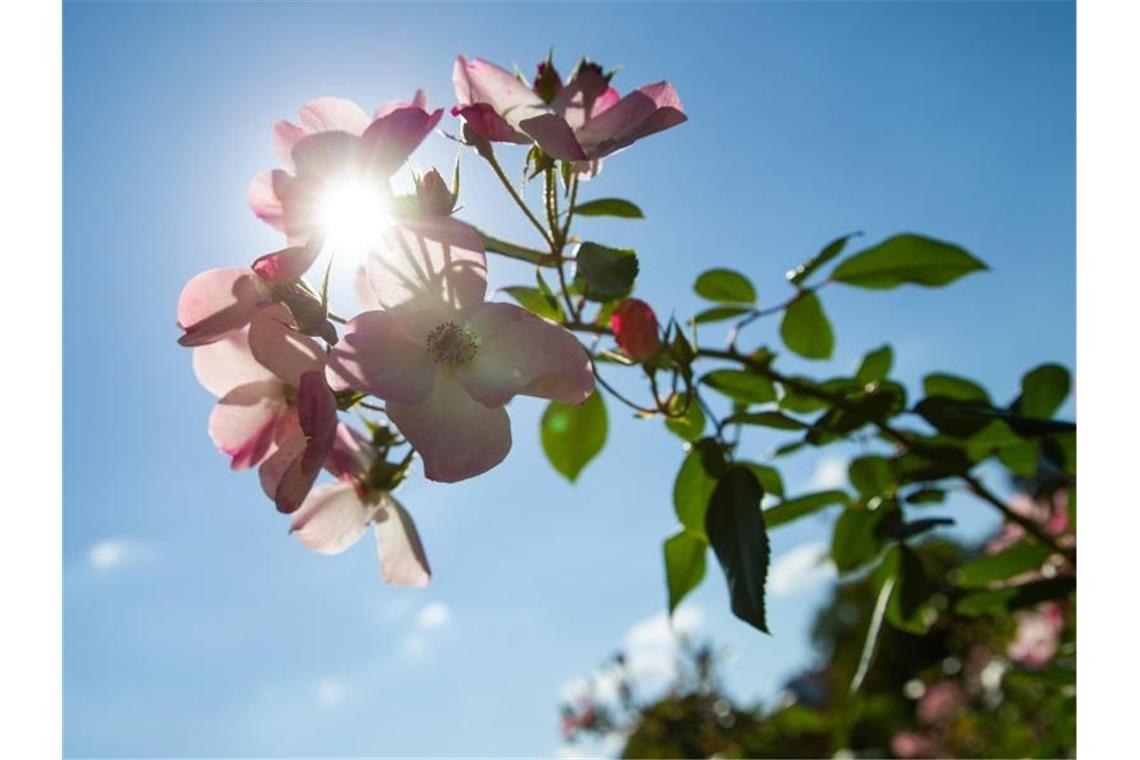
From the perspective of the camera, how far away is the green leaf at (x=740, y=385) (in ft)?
2.91

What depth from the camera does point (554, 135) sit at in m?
0.53

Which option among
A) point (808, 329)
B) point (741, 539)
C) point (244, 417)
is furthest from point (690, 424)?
point (244, 417)

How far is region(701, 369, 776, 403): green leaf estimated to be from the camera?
887 mm

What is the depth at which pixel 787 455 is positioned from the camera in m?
1.11

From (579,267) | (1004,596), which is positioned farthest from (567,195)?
(1004,596)

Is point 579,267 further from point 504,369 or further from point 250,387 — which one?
point 250,387

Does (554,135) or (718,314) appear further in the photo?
(718,314)

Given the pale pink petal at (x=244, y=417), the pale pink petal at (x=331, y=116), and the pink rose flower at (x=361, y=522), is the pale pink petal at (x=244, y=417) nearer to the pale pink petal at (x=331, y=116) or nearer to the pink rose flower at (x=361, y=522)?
the pink rose flower at (x=361, y=522)

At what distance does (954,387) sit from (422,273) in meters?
0.81

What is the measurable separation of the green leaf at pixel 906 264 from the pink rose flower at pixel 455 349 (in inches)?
21.7

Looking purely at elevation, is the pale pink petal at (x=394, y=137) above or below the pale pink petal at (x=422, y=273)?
above

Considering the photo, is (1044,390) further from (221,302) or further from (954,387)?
(221,302)

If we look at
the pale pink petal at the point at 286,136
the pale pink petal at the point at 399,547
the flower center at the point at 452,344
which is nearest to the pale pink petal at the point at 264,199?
the pale pink petal at the point at 286,136

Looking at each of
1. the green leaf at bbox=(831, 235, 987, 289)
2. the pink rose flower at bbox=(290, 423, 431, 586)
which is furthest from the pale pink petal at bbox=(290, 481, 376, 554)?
the green leaf at bbox=(831, 235, 987, 289)
